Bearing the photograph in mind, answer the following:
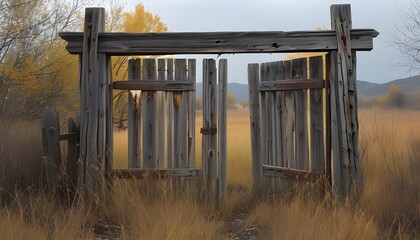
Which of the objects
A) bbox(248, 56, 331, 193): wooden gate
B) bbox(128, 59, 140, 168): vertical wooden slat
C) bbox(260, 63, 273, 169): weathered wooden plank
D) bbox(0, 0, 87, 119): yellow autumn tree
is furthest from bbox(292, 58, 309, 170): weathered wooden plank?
bbox(0, 0, 87, 119): yellow autumn tree

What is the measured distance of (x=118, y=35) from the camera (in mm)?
6172

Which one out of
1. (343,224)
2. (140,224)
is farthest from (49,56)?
(343,224)

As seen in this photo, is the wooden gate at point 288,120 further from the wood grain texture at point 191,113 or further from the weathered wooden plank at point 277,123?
the wood grain texture at point 191,113

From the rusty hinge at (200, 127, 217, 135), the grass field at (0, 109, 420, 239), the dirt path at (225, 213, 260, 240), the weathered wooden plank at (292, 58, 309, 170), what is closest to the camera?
the grass field at (0, 109, 420, 239)

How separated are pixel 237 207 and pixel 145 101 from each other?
6.42 feet

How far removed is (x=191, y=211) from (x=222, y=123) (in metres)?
1.46

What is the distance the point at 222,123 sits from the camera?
6367mm

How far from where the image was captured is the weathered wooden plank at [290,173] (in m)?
6.38

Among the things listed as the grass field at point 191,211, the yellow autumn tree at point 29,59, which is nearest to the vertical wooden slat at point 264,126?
the grass field at point 191,211

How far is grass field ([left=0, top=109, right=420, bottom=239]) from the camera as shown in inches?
180

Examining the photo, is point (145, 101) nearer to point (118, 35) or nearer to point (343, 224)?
point (118, 35)

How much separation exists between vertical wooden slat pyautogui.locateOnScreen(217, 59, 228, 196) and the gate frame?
0.31 metres

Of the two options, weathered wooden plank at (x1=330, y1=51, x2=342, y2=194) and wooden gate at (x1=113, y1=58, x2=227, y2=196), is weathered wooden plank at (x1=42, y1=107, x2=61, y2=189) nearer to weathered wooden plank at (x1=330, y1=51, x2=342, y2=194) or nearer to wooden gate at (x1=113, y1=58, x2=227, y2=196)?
wooden gate at (x1=113, y1=58, x2=227, y2=196)

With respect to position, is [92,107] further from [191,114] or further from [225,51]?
[225,51]
